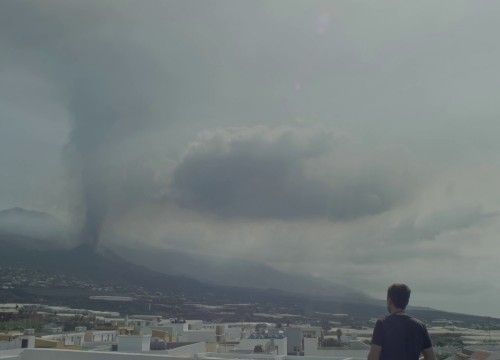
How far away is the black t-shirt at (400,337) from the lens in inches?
146

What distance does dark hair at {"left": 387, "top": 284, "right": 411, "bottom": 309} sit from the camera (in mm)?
3812

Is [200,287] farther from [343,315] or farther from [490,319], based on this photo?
[490,319]

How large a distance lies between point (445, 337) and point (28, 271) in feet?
204

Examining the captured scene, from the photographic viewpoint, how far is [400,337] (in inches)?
146

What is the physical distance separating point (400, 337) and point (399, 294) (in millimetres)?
286

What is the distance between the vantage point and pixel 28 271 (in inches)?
3216

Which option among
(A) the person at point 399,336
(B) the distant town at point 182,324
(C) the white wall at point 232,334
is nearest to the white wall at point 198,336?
(B) the distant town at point 182,324

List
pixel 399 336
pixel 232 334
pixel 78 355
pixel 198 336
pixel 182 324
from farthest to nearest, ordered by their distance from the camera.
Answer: pixel 182 324
pixel 232 334
pixel 198 336
pixel 78 355
pixel 399 336

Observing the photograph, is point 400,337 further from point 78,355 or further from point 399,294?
point 78,355

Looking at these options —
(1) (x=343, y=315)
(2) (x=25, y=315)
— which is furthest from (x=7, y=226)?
(1) (x=343, y=315)

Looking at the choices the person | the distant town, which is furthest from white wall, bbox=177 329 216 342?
the person

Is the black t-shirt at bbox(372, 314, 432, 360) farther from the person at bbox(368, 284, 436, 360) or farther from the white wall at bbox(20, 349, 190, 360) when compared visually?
the white wall at bbox(20, 349, 190, 360)

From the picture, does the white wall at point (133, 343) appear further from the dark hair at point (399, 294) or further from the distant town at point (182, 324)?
the dark hair at point (399, 294)

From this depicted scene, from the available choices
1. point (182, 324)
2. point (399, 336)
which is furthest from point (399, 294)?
point (182, 324)
